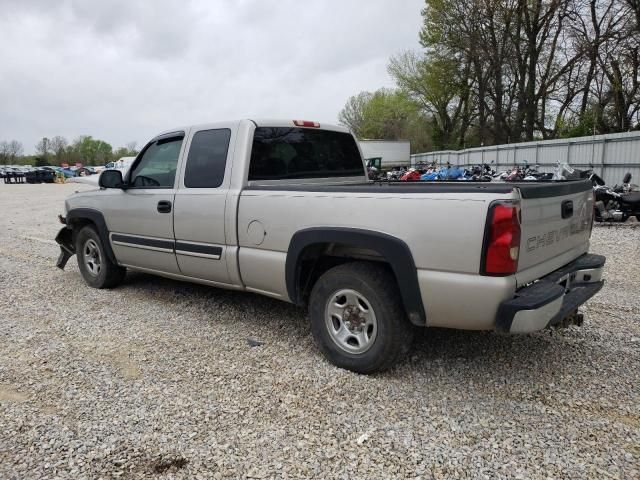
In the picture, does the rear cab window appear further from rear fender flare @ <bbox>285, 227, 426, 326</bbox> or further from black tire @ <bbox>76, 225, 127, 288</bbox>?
black tire @ <bbox>76, 225, 127, 288</bbox>

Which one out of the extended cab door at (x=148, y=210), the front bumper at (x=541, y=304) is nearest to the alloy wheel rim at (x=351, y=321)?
the front bumper at (x=541, y=304)

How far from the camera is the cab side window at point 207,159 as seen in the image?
4371 mm

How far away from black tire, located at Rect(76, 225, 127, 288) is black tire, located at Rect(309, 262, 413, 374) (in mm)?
3203

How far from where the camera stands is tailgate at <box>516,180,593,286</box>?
301 cm

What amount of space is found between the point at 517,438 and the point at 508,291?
824 mm

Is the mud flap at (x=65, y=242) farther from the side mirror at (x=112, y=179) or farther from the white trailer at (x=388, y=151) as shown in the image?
the white trailer at (x=388, y=151)

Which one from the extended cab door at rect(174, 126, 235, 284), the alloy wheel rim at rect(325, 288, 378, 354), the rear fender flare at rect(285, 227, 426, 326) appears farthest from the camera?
the extended cab door at rect(174, 126, 235, 284)

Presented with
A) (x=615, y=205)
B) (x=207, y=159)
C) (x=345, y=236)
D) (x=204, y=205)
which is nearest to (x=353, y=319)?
(x=345, y=236)

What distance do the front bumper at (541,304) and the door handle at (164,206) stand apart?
125 inches

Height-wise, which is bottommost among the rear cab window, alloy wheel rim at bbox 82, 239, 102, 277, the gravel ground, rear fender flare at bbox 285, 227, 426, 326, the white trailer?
the gravel ground

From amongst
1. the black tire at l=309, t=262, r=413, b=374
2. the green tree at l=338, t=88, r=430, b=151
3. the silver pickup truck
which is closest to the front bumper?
the silver pickup truck

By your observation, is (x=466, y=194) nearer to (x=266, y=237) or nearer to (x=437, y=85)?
(x=266, y=237)

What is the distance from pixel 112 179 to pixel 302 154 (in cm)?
210

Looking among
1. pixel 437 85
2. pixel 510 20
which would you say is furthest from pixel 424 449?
pixel 437 85
